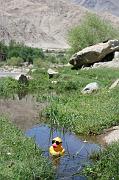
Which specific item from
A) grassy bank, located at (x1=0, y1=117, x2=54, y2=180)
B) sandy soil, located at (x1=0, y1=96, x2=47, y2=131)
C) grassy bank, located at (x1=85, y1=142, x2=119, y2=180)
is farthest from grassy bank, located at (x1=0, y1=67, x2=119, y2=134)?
grassy bank, located at (x1=85, y1=142, x2=119, y2=180)

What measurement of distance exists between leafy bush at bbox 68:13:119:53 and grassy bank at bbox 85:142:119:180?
5225cm

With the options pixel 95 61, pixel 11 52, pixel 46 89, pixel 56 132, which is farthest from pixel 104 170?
pixel 11 52

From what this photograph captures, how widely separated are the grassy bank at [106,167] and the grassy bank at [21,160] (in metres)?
1.36

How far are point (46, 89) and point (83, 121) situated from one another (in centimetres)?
1549

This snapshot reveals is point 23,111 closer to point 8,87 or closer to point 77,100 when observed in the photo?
point 77,100

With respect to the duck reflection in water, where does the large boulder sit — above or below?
below

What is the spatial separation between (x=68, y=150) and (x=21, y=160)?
175 inches

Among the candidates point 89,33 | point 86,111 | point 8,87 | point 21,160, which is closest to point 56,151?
point 21,160

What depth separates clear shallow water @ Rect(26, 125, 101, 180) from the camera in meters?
15.3

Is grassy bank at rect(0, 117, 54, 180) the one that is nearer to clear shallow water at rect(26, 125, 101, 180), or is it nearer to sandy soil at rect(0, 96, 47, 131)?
clear shallow water at rect(26, 125, 101, 180)

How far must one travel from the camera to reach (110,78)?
4128cm

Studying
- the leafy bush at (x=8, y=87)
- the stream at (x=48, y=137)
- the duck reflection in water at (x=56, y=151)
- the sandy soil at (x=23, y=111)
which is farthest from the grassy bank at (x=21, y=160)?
the leafy bush at (x=8, y=87)

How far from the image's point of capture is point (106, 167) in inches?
555

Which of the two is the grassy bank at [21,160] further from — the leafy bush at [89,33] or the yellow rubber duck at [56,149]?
the leafy bush at [89,33]
